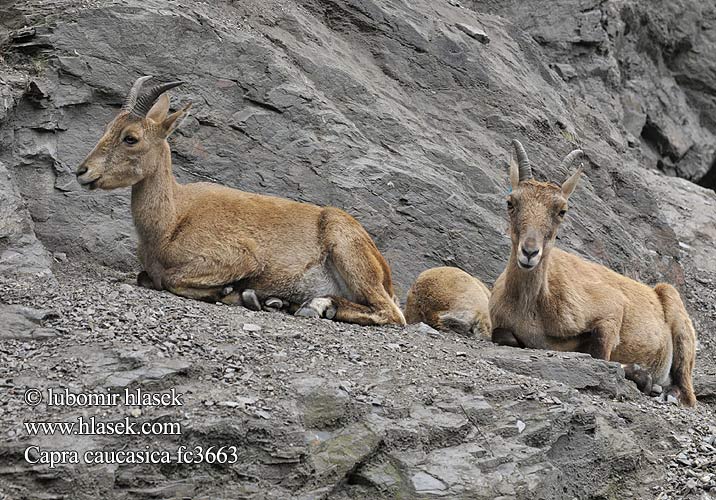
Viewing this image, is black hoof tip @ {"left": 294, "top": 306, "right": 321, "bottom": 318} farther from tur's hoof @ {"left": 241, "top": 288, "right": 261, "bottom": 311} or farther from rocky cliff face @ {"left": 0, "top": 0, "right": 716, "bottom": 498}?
rocky cliff face @ {"left": 0, "top": 0, "right": 716, "bottom": 498}

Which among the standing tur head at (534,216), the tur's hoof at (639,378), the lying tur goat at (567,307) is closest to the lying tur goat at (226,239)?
the lying tur goat at (567,307)

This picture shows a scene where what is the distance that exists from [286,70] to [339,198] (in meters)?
1.89

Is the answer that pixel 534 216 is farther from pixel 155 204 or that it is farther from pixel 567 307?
pixel 155 204

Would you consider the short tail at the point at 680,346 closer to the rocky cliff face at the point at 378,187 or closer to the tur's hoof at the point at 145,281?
the rocky cliff face at the point at 378,187

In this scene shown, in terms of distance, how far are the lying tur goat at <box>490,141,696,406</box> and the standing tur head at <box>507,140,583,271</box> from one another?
0.01m

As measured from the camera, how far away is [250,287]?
36.9 feet

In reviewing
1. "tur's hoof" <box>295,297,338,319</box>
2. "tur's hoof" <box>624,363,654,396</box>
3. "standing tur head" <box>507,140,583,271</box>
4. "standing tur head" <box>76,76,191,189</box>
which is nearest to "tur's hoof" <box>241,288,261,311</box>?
"tur's hoof" <box>295,297,338,319</box>

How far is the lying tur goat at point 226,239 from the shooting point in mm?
10922

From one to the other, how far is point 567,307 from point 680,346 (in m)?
2.05

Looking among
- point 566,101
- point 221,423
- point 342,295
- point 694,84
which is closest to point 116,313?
point 221,423

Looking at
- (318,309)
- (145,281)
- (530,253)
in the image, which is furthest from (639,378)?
(145,281)

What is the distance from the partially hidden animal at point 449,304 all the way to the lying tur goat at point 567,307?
333mm

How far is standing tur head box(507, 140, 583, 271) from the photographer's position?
35.1ft

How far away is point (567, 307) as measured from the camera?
38.2 feet
